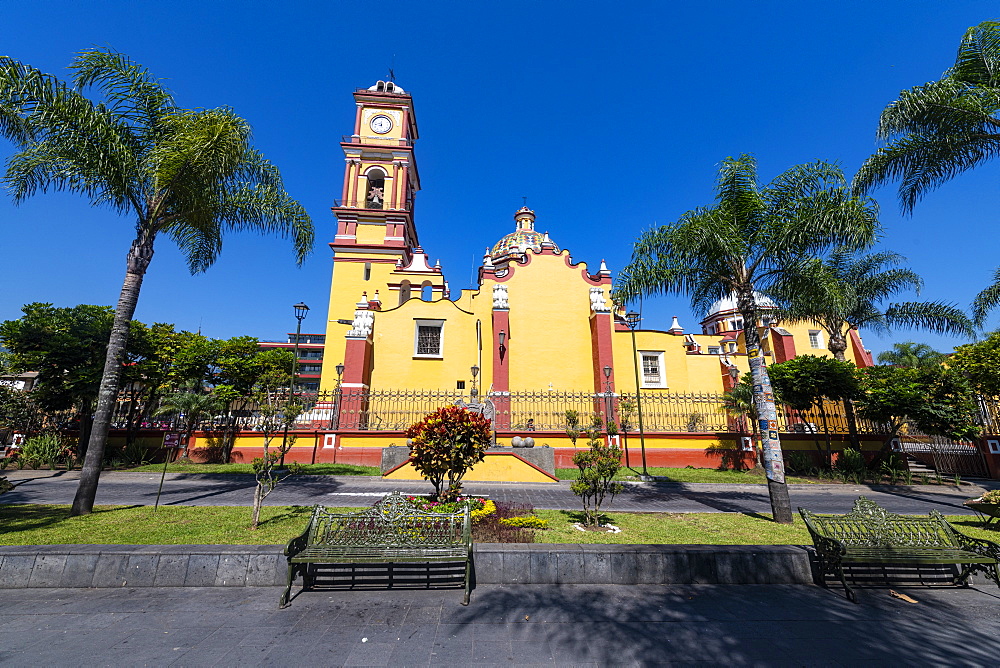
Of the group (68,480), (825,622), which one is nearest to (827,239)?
(825,622)

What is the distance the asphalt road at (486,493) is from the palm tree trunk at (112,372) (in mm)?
1315

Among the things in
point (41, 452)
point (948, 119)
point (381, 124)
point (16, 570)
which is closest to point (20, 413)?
point (41, 452)

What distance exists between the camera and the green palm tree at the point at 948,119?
7.73 meters

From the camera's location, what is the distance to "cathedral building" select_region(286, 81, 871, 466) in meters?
16.3

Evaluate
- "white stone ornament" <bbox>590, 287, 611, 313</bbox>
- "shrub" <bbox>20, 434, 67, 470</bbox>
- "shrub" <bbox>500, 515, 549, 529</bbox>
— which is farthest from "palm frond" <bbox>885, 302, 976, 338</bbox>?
"shrub" <bbox>20, 434, 67, 470</bbox>

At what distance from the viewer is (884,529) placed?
473 cm

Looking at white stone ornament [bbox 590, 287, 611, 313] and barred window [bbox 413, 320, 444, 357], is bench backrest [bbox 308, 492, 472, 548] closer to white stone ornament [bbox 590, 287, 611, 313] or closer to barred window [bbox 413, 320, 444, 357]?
barred window [bbox 413, 320, 444, 357]

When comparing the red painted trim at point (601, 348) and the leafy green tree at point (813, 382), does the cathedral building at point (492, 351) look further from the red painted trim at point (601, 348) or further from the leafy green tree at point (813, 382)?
the leafy green tree at point (813, 382)

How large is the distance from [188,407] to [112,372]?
8.36 meters

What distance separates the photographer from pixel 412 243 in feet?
96.0

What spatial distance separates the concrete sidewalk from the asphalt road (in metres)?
4.34

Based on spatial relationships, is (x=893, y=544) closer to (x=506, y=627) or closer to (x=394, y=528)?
(x=506, y=627)

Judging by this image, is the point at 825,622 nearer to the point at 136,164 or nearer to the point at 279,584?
the point at 279,584

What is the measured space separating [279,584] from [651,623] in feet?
12.3
